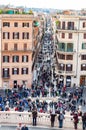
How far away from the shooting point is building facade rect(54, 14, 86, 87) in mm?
70062

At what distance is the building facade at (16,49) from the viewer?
65625 mm

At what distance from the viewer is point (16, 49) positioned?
67000 millimetres

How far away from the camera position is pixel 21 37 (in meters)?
66.2

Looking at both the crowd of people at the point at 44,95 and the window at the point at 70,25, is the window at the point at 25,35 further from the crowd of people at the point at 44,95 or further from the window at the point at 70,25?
the crowd of people at the point at 44,95

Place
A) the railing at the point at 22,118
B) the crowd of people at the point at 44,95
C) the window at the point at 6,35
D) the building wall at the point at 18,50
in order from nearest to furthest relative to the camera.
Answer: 1. the railing at the point at 22,118
2. the crowd of people at the point at 44,95
3. the building wall at the point at 18,50
4. the window at the point at 6,35

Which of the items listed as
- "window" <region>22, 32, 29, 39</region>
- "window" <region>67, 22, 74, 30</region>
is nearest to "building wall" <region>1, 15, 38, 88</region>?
"window" <region>22, 32, 29, 39</region>

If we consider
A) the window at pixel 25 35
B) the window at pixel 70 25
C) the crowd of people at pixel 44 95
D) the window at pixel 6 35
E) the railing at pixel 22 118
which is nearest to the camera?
the railing at pixel 22 118

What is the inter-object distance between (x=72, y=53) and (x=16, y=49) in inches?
398

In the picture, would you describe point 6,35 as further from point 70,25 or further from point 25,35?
point 70,25

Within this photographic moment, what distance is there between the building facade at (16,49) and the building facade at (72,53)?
6043 millimetres

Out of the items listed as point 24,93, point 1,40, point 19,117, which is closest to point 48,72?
point 1,40

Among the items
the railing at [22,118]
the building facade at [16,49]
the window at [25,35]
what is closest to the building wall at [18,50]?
the building facade at [16,49]

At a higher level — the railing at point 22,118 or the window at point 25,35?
the window at point 25,35

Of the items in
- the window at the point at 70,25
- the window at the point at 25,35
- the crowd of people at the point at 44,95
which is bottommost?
the crowd of people at the point at 44,95
